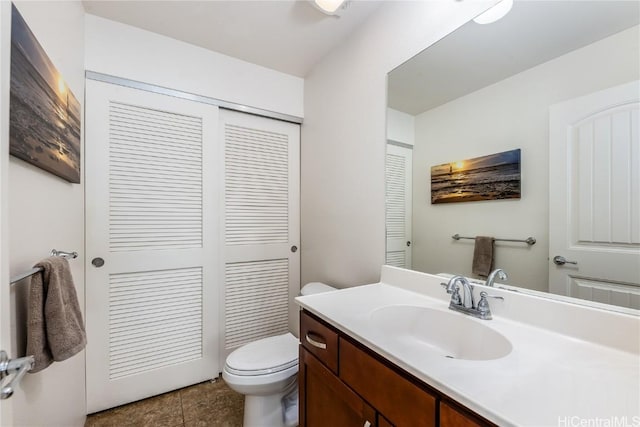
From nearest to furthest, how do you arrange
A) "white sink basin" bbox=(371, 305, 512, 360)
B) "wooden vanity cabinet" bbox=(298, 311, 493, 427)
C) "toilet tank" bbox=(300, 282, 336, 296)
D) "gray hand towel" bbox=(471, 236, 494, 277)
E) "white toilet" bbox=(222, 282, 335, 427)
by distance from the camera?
"wooden vanity cabinet" bbox=(298, 311, 493, 427), "white sink basin" bbox=(371, 305, 512, 360), "gray hand towel" bbox=(471, 236, 494, 277), "white toilet" bbox=(222, 282, 335, 427), "toilet tank" bbox=(300, 282, 336, 296)

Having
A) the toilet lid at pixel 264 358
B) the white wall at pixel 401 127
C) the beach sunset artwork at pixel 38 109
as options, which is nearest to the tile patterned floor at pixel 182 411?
the toilet lid at pixel 264 358

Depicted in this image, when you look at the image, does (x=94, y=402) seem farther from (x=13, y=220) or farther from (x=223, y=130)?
(x=223, y=130)

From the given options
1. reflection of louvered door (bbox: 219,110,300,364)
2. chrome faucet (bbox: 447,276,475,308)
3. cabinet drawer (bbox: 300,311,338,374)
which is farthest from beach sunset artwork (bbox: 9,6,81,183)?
chrome faucet (bbox: 447,276,475,308)

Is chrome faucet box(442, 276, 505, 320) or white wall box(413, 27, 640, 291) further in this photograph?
chrome faucet box(442, 276, 505, 320)

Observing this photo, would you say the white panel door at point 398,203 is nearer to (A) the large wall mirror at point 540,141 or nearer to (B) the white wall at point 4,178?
(A) the large wall mirror at point 540,141

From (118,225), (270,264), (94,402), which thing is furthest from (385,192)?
(94,402)

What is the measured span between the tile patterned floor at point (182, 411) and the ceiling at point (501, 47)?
2.01 meters

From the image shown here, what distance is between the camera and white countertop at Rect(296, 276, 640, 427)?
1.64 ft

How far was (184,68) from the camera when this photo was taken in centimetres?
184

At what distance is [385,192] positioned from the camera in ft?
4.84

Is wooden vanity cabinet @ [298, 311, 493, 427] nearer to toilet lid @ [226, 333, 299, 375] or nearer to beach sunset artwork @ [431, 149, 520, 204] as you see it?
toilet lid @ [226, 333, 299, 375]

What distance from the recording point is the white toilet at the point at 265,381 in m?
1.34

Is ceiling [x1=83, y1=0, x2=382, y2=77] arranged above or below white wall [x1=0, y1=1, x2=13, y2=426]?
above

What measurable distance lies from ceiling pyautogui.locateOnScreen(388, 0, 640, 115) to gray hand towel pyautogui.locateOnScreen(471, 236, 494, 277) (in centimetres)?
65
